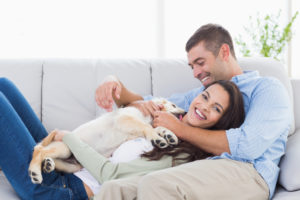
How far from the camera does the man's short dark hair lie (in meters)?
1.76

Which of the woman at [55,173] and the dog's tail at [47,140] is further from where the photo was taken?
the dog's tail at [47,140]

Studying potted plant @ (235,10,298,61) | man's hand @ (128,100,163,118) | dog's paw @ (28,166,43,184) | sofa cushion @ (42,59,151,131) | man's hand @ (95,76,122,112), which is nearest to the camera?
dog's paw @ (28,166,43,184)

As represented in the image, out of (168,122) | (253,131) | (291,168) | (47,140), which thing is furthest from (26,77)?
(291,168)

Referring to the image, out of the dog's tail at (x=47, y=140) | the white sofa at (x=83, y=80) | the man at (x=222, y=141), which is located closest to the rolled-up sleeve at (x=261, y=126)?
the man at (x=222, y=141)

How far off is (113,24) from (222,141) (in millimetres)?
2518

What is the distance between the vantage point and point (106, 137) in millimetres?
1589

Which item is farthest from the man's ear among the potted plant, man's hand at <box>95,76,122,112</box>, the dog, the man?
the potted plant

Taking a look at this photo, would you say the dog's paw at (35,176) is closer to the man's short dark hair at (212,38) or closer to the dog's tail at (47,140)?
the dog's tail at (47,140)

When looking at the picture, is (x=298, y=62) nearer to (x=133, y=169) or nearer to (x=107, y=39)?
(x=107, y=39)

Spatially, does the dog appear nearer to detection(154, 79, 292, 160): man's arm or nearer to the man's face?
detection(154, 79, 292, 160): man's arm

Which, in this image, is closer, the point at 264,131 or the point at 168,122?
the point at 264,131

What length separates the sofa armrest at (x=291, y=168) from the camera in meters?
1.37

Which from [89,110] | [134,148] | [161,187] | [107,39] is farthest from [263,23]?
[161,187]

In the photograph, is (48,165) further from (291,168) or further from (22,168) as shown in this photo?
(291,168)
